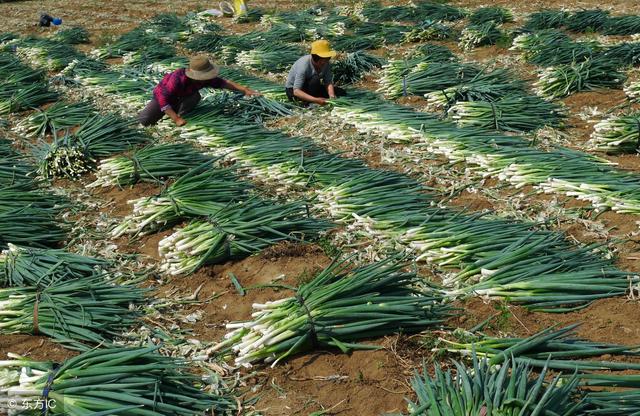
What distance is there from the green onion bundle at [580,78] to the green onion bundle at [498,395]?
18.0 feet

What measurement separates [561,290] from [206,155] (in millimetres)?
3566

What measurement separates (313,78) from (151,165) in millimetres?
2678

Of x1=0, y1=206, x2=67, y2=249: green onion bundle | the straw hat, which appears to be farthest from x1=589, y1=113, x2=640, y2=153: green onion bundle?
x1=0, y1=206, x2=67, y2=249: green onion bundle

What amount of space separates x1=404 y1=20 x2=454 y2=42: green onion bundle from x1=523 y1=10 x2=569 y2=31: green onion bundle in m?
1.35

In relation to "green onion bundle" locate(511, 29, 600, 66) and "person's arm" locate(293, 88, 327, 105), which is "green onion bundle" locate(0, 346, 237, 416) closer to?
"person's arm" locate(293, 88, 327, 105)

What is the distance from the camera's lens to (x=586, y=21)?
33.8 ft

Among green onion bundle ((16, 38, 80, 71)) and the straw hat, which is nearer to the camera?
the straw hat

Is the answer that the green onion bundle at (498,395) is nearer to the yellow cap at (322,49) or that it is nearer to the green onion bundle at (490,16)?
the yellow cap at (322,49)

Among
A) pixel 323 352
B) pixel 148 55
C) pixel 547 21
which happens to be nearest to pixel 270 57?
pixel 148 55

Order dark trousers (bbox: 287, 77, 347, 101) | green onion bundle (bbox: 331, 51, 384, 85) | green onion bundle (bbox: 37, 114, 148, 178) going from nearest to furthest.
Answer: green onion bundle (bbox: 37, 114, 148, 178)
dark trousers (bbox: 287, 77, 347, 101)
green onion bundle (bbox: 331, 51, 384, 85)

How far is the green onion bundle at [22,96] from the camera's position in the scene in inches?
324

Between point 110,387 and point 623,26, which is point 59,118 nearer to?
point 110,387

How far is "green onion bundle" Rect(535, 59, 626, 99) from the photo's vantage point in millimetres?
7348

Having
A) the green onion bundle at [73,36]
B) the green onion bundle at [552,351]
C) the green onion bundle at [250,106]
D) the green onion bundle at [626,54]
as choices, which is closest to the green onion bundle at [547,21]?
the green onion bundle at [626,54]
